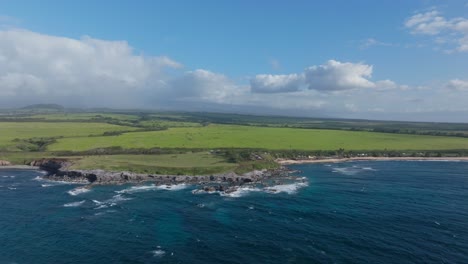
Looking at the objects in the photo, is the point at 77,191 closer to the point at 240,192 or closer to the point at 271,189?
the point at 240,192

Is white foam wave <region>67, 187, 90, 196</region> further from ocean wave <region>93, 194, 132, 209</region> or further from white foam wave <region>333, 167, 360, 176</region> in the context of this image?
white foam wave <region>333, 167, 360, 176</region>

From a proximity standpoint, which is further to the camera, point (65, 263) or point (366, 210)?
point (366, 210)

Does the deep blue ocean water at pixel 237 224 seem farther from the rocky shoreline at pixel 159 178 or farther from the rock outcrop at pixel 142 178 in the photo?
the rock outcrop at pixel 142 178

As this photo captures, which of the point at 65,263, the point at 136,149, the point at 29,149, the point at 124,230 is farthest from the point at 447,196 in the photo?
the point at 29,149

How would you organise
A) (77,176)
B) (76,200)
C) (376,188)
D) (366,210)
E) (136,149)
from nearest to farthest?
(366,210), (76,200), (376,188), (77,176), (136,149)

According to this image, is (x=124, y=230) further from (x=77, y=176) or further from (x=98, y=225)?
(x=77, y=176)

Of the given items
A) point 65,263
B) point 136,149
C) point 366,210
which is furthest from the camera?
point 136,149

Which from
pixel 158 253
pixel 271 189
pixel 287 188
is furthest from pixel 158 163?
pixel 158 253
